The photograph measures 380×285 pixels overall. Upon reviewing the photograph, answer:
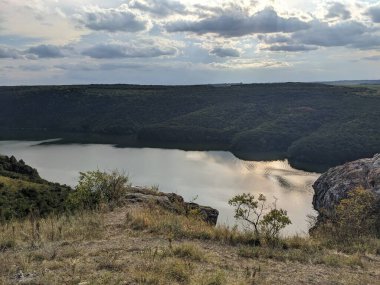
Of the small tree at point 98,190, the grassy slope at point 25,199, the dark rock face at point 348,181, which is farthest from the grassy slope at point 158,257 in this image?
the grassy slope at point 25,199

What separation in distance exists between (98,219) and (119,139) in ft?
528

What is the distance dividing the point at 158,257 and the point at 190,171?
282 feet

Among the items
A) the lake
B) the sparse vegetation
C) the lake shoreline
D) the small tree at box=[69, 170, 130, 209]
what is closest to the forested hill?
the lake shoreline

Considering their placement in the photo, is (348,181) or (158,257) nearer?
(158,257)

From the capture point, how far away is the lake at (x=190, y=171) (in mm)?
68312

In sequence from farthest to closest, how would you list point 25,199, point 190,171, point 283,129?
1. point 283,129
2. point 190,171
3. point 25,199

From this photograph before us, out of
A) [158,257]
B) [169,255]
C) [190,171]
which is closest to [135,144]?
[190,171]

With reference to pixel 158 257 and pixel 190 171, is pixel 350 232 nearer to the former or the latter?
pixel 158 257

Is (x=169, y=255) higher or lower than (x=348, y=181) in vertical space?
higher

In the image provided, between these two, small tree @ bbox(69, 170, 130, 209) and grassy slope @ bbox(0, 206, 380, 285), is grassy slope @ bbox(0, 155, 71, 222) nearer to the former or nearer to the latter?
small tree @ bbox(69, 170, 130, 209)

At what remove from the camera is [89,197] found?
56.2 ft

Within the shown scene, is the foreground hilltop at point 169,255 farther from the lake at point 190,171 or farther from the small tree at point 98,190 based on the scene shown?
the lake at point 190,171

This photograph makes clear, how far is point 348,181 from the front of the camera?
2339 centimetres

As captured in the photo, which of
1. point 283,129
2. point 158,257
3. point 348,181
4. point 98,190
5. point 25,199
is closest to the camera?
point 158,257
